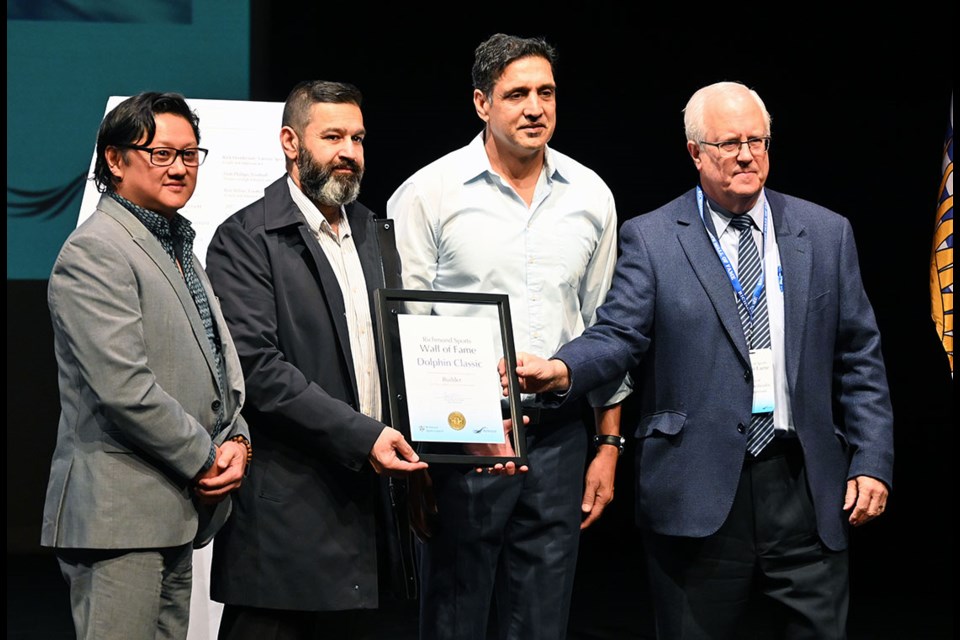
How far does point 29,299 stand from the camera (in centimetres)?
590

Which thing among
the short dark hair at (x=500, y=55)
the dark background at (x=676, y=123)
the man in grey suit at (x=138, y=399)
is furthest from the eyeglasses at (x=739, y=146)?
the dark background at (x=676, y=123)

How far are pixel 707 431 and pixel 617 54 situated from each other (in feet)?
11.5

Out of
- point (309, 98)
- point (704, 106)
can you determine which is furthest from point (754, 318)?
point (309, 98)

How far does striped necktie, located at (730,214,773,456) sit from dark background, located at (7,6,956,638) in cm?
284

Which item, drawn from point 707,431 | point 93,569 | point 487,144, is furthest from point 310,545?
point 487,144

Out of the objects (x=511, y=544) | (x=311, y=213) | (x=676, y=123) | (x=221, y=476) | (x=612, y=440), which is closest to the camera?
(x=221, y=476)

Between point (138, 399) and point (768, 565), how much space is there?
150 cm

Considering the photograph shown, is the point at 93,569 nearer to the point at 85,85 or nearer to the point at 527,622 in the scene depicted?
the point at 527,622

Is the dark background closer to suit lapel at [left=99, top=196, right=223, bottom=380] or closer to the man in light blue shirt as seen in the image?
the man in light blue shirt

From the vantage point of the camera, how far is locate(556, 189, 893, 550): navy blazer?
281 centimetres

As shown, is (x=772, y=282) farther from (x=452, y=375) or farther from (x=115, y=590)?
(x=115, y=590)

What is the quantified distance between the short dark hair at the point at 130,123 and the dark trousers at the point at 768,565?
5.14 feet

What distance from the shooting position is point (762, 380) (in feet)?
9.27

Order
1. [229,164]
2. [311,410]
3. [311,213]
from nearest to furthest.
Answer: [311,410] < [311,213] < [229,164]
